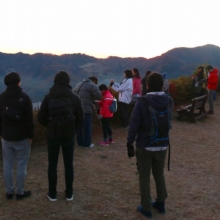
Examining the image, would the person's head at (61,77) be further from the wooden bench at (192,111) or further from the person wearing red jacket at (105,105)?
the wooden bench at (192,111)

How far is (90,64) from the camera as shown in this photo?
9162cm

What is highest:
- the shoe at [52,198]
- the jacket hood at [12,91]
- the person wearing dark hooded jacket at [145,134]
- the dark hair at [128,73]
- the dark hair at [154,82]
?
the dark hair at [128,73]

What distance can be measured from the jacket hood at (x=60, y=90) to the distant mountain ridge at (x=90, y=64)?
3541 cm

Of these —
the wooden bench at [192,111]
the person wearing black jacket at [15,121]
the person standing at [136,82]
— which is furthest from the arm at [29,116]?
the wooden bench at [192,111]

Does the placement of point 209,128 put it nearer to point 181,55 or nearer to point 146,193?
point 146,193

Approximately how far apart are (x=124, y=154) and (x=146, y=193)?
2967 mm

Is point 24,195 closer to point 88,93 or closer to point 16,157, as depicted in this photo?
point 16,157

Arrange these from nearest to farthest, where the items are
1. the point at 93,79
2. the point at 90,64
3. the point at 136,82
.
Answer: the point at 93,79, the point at 136,82, the point at 90,64

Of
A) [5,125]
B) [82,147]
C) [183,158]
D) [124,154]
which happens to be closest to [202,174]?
[183,158]

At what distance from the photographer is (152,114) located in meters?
3.53

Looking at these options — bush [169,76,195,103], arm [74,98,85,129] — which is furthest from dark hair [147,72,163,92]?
bush [169,76,195,103]

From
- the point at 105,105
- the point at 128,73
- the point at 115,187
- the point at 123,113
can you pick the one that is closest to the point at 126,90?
the point at 128,73

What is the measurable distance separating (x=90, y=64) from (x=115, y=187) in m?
88.3

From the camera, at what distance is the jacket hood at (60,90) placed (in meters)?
3.87
